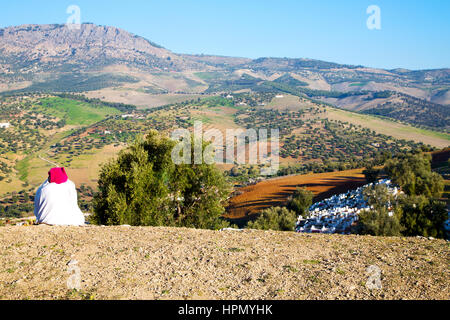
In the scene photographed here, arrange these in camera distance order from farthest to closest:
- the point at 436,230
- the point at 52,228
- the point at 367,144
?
the point at 367,144, the point at 436,230, the point at 52,228

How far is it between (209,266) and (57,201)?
21.6 feet

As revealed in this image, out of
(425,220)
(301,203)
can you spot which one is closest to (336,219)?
(425,220)

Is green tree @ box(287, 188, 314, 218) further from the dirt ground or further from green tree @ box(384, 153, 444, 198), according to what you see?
the dirt ground

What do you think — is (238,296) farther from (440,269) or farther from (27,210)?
(27,210)

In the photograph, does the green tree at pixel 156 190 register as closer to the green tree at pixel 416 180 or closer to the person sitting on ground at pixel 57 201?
the person sitting on ground at pixel 57 201

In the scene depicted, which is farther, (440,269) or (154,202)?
(154,202)

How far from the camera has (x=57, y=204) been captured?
42.0 ft

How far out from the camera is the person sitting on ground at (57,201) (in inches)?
478

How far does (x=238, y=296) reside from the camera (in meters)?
8.38

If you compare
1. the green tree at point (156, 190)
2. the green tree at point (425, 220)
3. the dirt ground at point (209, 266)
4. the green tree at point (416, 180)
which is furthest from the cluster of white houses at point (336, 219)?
the dirt ground at point (209, 266)

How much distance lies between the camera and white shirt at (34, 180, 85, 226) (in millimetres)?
12156
